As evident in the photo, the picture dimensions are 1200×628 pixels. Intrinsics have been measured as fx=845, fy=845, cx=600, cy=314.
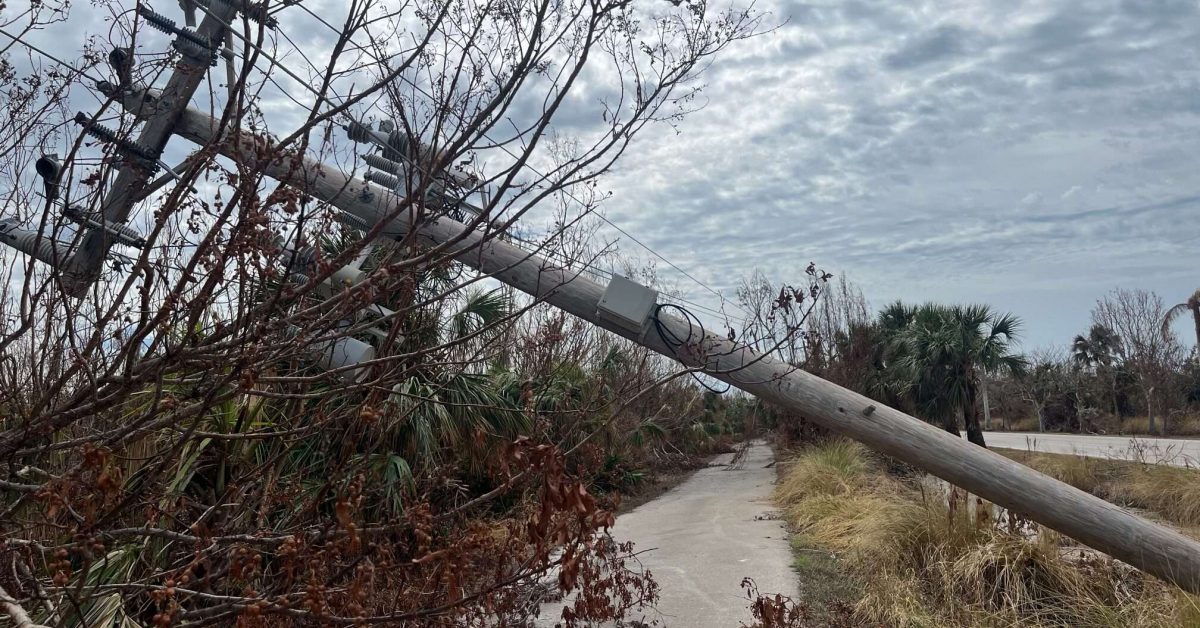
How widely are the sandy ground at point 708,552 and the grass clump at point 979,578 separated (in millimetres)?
906

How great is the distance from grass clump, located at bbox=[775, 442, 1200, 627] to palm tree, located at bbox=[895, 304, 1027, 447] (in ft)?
51.9

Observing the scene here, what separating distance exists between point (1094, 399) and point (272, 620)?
47.3m

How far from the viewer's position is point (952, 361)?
2377 cm

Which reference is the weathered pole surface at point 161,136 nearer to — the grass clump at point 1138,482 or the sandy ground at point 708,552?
the sandy ground at point 708,552

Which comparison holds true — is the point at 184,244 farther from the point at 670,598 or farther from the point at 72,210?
the point at 670,598

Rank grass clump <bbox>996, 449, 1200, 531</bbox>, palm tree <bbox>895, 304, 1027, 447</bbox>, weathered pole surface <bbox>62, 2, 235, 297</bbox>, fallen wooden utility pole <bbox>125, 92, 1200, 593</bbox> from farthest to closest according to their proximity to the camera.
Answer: palm tree <bbox>895, 304, 1027, 447</bbox> → grass clump <bbox>996, 449, 1200, 531</bbox> → fallen wooden utility pole <bbox>125, 92, 1200, 593</bbox> → weathered pole surface <bbox>62, 2, 235, 297</bbox>

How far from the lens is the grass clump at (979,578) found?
6.06m

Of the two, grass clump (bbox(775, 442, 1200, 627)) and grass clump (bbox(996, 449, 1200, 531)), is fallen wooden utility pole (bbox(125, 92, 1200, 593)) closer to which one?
grass clump (bbox(775, 442, 1200, 627))

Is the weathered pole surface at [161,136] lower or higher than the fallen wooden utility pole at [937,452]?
higher

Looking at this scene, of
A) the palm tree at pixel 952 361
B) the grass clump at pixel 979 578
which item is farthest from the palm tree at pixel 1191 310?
the grass clump at pixel 979 578

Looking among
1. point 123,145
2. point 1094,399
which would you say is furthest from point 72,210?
point 1094,399

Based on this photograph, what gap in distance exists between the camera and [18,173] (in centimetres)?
367

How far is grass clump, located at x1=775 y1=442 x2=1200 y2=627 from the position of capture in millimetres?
6062

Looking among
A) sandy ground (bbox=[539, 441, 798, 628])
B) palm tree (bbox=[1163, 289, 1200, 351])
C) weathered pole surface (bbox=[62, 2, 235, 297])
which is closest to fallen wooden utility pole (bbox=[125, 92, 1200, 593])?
sandy ground (bbox=[539, 441, 798, 628])
